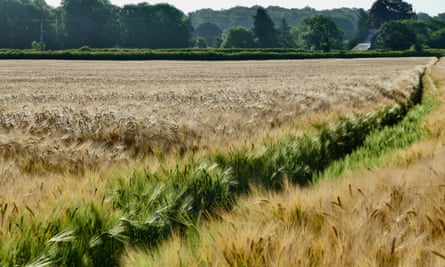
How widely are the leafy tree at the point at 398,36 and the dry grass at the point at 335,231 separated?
115 m

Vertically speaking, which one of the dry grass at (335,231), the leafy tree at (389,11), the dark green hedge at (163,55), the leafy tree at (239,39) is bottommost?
the dry grass at (335,231)

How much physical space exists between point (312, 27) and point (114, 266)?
13783cm

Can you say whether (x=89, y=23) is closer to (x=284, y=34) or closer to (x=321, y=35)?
(x=284, y=34)

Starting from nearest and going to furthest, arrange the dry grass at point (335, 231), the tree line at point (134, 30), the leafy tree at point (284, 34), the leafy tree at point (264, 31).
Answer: the dry grass at point (335, 231)
the tree line at point (134, 30)
the leafy tree at point (264, 31)
the leafy tree at point (284, 34)

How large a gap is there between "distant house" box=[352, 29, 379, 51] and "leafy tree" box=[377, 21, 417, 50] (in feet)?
94.1

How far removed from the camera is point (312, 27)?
134 metres

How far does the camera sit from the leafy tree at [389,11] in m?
168

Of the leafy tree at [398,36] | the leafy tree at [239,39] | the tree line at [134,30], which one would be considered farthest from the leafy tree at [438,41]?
the leafy tree at [239,39]

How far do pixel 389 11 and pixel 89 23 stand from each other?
358 ft

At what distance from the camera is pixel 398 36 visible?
108438 mm

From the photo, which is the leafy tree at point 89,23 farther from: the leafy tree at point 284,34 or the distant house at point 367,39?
the distant house at point 367,39

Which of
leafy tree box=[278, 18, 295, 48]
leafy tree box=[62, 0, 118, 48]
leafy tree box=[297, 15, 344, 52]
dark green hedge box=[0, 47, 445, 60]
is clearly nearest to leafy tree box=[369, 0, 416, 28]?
leafy tree box=[297, 15, 344, 52]

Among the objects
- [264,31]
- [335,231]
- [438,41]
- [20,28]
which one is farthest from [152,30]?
[335,231]

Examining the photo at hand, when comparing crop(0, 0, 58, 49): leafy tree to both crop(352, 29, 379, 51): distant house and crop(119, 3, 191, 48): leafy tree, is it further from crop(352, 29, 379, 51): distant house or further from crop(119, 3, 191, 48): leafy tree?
crop(352, 29, 379, 51): distant house
